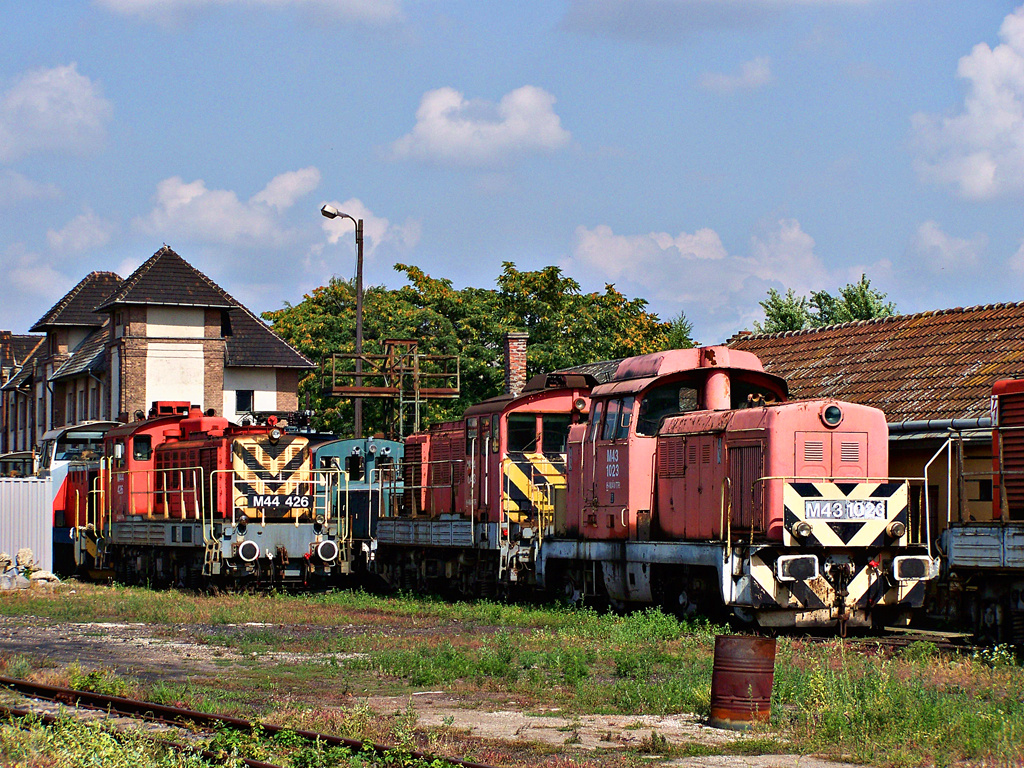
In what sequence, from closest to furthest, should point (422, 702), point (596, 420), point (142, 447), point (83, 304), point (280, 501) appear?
point (422, 702) < point (596, 420) < point (280, 501) < point (142, 447) < point (83, 304)

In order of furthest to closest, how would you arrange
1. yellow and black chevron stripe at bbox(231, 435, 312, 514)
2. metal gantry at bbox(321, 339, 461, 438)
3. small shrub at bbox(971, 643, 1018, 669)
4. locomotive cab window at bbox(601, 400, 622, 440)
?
metal gantry at bbox(321, 339, 461, 438), yellow and black chevron stripe at bbox(231, 435, 312, 514), locomotive cab window at bbox(601, 400, 622, 440), small shrub at bbox(971, 643, 1018, 669)

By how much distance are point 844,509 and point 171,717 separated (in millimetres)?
7677

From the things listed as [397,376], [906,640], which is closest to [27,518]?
[397,376]

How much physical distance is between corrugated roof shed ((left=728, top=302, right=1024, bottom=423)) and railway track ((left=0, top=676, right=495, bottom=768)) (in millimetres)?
11200

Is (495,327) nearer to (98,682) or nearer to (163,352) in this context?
(163,352)

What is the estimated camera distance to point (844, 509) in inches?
574

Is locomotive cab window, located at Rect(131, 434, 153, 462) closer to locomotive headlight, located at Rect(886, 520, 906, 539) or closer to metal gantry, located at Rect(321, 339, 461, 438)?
metal gantry, located at Rect(321, 339, 461, 438)

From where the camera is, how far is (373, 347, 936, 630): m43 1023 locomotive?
14.6 metres

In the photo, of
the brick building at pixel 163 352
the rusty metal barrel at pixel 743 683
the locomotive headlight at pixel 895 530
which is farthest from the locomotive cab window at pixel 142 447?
the brick building at pixel 163 352

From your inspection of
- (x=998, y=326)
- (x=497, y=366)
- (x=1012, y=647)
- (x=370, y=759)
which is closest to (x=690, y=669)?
(x=1012, y=647)

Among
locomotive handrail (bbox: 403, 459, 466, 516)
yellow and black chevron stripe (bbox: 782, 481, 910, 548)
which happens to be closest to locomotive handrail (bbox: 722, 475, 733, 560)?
yellow and black chevron stripe (bbox: 782, 481, 910, 548)

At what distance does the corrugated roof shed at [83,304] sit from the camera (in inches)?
2397

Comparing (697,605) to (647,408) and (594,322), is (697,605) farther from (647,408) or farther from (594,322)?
(594,322)

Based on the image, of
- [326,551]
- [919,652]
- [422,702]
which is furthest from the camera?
[326,551]
